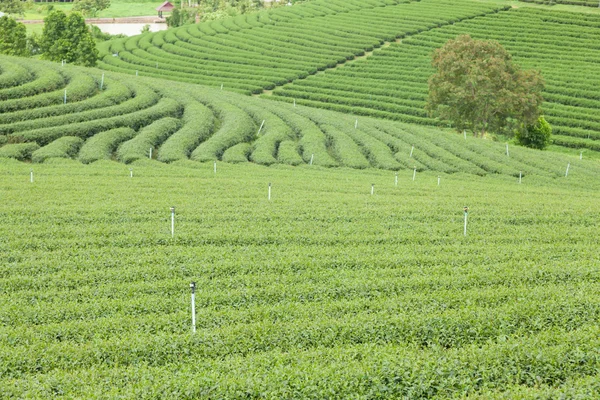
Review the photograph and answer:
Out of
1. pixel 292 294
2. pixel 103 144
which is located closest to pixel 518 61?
pixel 103 144

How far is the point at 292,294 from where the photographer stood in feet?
53.5

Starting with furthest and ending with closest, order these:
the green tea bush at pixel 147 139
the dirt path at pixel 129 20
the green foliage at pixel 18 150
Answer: the dirt path at pixel 129 20, the green tea bush at pixel 147 139, the green foliage at pixel 18 150

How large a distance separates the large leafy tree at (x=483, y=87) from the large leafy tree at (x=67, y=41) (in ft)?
125

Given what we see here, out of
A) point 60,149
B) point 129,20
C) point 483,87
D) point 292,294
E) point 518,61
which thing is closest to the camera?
point 292,294

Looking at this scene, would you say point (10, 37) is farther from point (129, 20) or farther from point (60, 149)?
point (129, 20)

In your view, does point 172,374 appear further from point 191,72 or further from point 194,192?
point 191,72

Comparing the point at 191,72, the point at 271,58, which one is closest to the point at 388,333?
the point at 191,72

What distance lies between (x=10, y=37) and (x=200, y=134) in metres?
44.6

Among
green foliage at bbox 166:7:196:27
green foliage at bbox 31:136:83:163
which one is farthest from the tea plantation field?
green foliage at bbox 166:7:196:27

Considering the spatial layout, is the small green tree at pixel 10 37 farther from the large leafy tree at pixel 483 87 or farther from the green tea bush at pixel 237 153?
the large leafy tree at pixel 483 87

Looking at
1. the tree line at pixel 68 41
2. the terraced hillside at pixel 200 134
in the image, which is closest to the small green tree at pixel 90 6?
the tree line at pixel 68 41

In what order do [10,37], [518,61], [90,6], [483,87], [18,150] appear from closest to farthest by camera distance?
1. [18,150]
2. [483,87]
3. [10,37]
4. [518,61]
5. [90,6]

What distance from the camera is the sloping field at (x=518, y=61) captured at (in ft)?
217

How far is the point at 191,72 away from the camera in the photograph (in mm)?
80812
